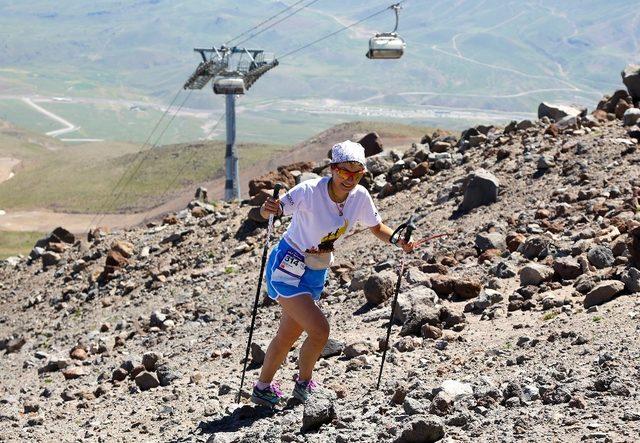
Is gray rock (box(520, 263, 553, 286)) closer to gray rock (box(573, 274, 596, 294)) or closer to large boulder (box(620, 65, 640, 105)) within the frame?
gray rock (box(573, 274, 596, 294))

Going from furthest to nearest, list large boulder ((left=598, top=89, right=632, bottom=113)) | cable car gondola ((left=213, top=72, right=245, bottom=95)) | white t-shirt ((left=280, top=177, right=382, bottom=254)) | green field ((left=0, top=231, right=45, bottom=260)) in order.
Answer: green field ((left=0, top=231, right=45, bottom=260)) < cable car gondola ((left=213, top=72, right=245, bottom=95)) < large boulder ((left=598, top=89, right=632, bottom=113)) < white t-shirt ((left=280, top=177, right=382, bottom=254))

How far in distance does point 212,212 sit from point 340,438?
44.8 feet

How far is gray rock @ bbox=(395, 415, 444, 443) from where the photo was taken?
617cm

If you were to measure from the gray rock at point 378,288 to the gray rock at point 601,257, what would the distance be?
2.28 metres

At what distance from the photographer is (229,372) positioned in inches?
398

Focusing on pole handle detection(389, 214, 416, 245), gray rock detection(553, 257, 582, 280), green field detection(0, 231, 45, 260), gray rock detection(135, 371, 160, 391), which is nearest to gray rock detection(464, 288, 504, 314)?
gray rock detection(553, 257, 582, 280)

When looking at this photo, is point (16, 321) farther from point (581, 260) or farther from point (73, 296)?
point (581, 260)

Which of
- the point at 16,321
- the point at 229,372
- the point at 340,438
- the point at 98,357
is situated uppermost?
the point at 340,438

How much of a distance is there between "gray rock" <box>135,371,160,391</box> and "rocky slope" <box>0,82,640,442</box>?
0.9 inches

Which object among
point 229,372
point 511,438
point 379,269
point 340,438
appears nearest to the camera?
point 511,438

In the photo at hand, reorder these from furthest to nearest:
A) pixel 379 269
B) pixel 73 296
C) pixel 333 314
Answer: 1. pixel 73 296
2. pixel 379 269
3. pixel 333 314

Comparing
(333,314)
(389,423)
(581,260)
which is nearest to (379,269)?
(333,314)

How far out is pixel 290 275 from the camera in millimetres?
7227

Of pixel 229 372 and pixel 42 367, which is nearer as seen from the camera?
pixel 229 372
